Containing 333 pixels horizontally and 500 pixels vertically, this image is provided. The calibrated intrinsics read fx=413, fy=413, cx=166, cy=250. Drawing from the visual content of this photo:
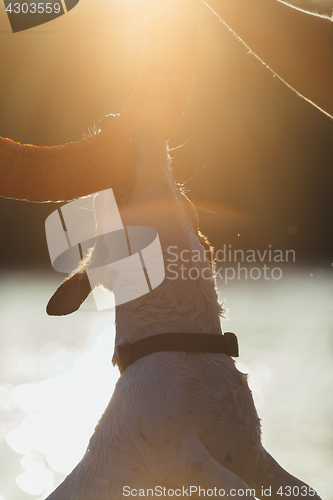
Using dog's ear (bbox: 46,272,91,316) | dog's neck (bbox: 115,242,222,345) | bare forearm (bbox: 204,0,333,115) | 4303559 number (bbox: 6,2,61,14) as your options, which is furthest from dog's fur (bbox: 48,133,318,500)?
4303559 number (bbox: 6,2,61,14)

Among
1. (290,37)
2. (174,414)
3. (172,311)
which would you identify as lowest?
(174,414)

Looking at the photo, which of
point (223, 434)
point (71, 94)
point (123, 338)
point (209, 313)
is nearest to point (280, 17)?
point (209, 313)

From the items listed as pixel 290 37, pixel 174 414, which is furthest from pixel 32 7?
pixel 174 414

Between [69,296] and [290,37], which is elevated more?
[290,37]

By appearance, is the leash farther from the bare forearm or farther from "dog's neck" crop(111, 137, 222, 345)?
the bare forearm

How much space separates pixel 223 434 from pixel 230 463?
73 mm

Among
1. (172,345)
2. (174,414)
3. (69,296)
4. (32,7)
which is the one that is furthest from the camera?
(32,7)

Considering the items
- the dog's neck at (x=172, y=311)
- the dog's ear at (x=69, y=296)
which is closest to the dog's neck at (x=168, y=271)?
the dog's neck at (x=172, y=311)

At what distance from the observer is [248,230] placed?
7.33 m

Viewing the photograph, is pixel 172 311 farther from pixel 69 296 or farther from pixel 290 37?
pixel 290 37

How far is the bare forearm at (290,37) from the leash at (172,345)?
75 cm

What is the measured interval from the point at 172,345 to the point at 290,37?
93 centimetres

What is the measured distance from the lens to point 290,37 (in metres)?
1.18

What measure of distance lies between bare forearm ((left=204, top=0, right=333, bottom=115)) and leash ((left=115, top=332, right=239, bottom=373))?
751mm
